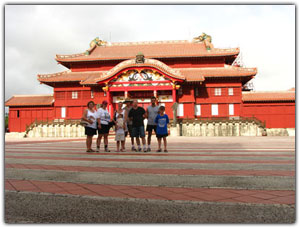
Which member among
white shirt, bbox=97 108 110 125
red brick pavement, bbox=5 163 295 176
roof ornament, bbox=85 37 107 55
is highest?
roof ornament, bbox=85 37 107 55

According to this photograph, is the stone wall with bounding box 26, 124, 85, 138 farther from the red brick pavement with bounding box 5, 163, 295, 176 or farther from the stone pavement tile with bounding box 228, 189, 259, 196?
the stone pavement tile with bounding box 228, 189, 259, 196

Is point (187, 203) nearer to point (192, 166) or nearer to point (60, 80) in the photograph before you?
point (192, 166)

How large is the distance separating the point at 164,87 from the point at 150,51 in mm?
8163

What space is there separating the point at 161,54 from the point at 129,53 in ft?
13.5

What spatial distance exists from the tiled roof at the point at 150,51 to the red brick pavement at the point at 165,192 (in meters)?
28.0

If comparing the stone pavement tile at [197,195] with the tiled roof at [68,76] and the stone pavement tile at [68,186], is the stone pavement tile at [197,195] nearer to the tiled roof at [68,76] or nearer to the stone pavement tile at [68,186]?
the stone pavement tile at [68,186]

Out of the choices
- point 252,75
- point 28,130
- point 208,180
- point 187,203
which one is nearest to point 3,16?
point 187,203

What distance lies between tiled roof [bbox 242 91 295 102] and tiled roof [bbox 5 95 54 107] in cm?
2306

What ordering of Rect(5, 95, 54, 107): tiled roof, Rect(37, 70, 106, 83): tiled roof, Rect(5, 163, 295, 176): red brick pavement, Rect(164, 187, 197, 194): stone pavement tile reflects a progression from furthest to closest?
Rect(5, 95, 54, 107): tiled roof, Rect(37, 70, 106, 83): tiled roof, Rect(5, 163, 295, 176): red brick pavement, Rect(164, 187, 197, 194): stone pavement tile

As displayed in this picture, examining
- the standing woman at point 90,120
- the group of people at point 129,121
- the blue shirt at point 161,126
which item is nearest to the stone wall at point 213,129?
the group of people at point 129,121

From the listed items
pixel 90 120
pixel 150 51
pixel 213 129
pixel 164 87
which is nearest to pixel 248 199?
pixel 90 120

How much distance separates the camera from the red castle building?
2731 cm

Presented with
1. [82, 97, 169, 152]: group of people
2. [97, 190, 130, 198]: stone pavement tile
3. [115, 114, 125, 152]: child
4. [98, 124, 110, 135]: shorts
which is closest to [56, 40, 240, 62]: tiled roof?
[82, 97, 169, 152]: group of people

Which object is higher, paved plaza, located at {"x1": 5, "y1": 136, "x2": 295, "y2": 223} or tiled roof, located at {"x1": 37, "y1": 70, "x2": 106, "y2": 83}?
tiled roof, located at {"x1": 37, "y1": 70, "x2": 106, "y2": 83}
